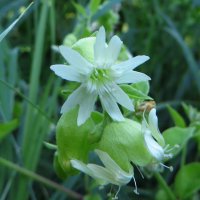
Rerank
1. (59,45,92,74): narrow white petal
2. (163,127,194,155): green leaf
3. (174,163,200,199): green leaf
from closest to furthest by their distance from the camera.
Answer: (59,45,92,74): narrow white petal, (163,127,194,155): green leaf, (174,163,200,199): green leaf

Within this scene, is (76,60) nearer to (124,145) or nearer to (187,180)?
(124,145)

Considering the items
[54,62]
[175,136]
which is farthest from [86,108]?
[54,62]

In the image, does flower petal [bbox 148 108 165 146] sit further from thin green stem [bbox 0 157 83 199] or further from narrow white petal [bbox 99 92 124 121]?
thin green stem [bbox 0 157 83 199]

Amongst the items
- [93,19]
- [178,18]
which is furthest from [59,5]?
[93,19]

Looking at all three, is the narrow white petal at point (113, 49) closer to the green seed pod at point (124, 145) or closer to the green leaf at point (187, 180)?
the green seed pod at point (124, 145)

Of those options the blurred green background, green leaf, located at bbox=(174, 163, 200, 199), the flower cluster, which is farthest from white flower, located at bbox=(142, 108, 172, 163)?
green leaf, located at bbox=(174, 163, 200, 199)

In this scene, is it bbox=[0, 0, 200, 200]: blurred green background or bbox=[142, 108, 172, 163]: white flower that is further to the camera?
bbox=[0, 0, 200, 200]: blurred green background
